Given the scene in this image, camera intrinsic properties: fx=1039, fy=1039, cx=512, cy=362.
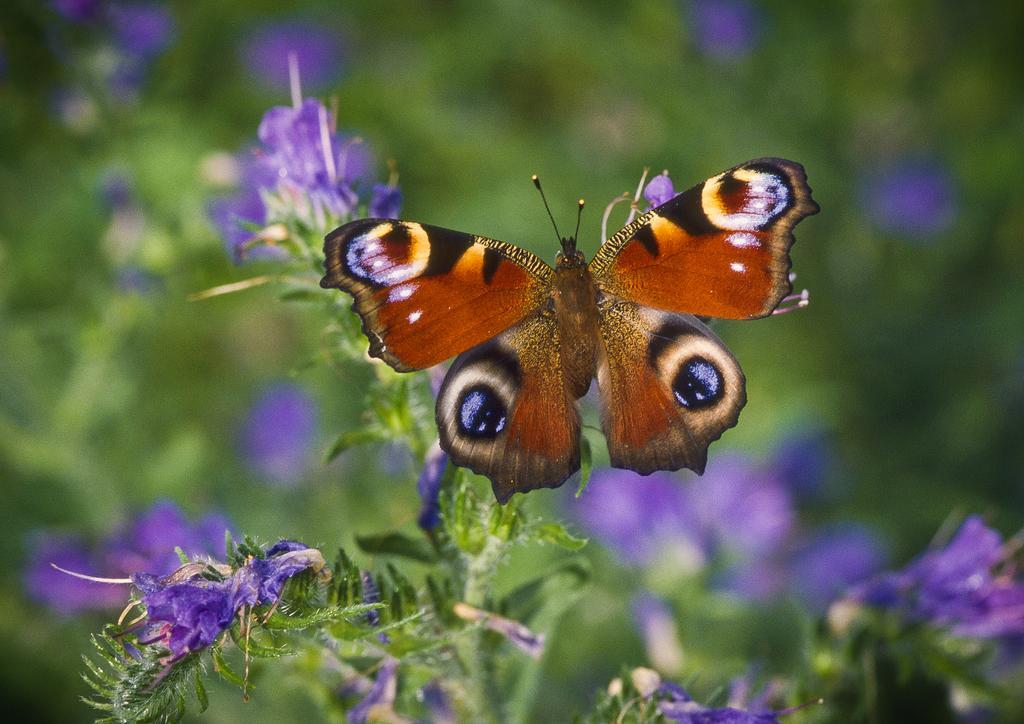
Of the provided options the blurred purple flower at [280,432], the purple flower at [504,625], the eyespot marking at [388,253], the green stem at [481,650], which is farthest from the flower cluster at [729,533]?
the eyespot marking at [388,253]

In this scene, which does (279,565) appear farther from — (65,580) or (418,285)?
(65,580)

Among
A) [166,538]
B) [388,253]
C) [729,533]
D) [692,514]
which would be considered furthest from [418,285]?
[729,533]

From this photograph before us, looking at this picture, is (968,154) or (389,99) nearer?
(968,154)

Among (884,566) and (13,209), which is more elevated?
(13,209)

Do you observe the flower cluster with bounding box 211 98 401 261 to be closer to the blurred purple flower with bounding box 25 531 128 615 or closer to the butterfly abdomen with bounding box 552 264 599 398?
the butterfly abdomen with bounding box 552 264 599 398

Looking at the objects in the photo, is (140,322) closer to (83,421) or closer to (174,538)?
(83,421)

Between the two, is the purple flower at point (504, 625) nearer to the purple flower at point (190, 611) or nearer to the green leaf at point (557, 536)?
the green leaf at point (557, 536)

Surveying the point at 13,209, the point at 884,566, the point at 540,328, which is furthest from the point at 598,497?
the point at 13,209
